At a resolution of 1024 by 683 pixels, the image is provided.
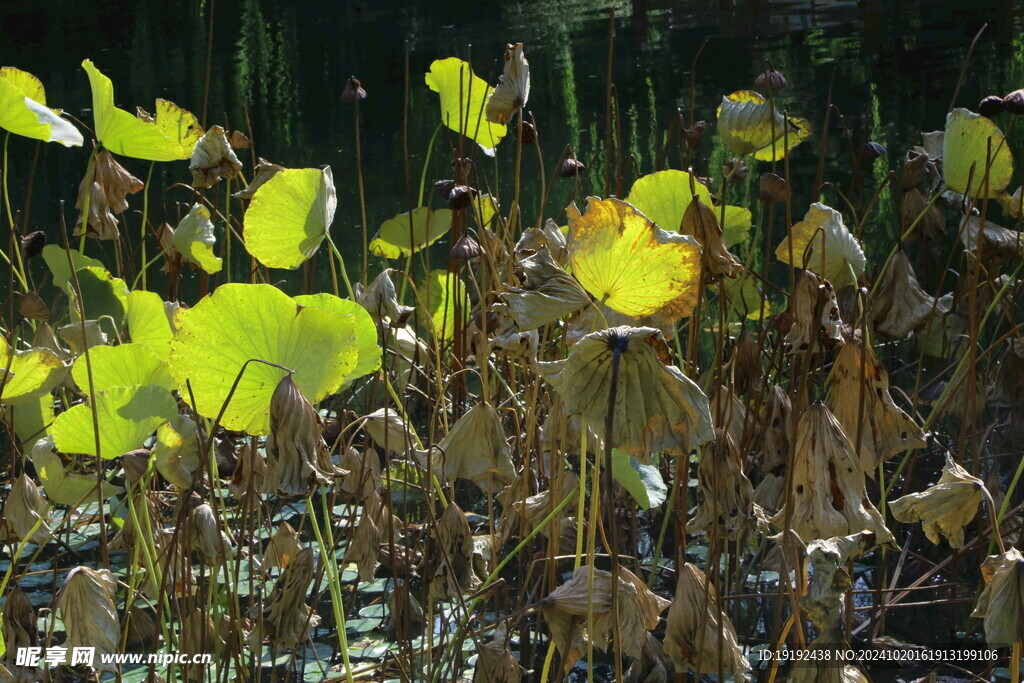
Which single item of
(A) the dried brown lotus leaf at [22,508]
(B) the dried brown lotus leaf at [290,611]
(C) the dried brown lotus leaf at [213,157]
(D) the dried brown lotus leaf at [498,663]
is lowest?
(B) the dried brown lotus leaf at [290,611]

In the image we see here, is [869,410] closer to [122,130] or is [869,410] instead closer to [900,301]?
A: [900,301]

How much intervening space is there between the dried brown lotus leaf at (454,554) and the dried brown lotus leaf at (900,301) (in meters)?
0.60

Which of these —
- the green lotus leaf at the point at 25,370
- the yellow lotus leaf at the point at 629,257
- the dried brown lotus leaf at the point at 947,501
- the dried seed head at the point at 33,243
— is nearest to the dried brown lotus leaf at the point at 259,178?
the dried seed head at the point at 33,243

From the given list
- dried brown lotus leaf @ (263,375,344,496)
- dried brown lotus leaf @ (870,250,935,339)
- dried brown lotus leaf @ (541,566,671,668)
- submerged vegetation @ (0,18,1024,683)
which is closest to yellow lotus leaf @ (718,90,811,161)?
submerged vegetation @ (0,18,1024,683)

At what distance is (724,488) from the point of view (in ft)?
3.19

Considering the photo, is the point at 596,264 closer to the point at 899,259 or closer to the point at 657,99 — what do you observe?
the point at 899,259

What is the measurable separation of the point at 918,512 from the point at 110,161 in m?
1.14

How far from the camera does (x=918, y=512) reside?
828 millimetres

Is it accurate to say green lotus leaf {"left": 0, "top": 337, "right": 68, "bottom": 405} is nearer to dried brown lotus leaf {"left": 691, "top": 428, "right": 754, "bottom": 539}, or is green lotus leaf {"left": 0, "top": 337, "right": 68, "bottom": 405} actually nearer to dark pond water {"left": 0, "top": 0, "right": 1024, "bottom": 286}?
dark pond water {"left": 0, "top": 0, "right": 1024, "bottom": 286}

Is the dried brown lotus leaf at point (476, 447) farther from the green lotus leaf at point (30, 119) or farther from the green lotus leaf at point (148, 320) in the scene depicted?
the green lotus leaf at point (30, 119)

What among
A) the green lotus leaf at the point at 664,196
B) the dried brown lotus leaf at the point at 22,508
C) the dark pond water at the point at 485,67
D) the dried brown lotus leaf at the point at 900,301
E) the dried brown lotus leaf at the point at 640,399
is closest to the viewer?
the dried brown lotus leaf at the point at 640,399

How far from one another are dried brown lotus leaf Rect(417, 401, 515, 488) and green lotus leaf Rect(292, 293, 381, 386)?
11 cm

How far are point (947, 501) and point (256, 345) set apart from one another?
0.53 metres

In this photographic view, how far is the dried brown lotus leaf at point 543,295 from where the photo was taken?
2.25 ft
